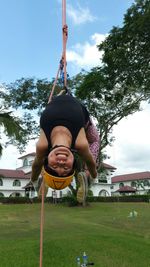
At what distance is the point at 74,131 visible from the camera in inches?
167

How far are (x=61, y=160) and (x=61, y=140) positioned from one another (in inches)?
10.9

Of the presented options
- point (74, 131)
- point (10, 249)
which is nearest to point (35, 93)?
point (10, 249)

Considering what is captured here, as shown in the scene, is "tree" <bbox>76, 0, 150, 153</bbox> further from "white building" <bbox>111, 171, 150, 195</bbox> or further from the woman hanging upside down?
"white building" <bbox>111, 171, 150, 195</bbox>

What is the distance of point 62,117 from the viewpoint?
4.22 metres

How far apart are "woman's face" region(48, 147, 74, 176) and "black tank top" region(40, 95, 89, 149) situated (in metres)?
0.33

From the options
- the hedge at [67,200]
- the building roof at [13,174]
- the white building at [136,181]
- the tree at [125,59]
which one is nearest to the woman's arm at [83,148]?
the tree at [125,59]

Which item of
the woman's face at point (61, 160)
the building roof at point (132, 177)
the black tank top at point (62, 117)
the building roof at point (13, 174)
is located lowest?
the woman's face at point (61, 160)

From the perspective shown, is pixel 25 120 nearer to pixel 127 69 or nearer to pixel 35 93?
pixel 35 93

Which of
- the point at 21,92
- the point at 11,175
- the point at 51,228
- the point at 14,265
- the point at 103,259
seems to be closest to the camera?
the point at 14,265

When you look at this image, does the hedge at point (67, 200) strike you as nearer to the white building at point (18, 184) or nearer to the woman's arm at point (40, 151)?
the white building at point (18, 184)

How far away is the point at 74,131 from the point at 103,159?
26.2 m

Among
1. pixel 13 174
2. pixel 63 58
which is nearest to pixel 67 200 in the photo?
pixel 63 58

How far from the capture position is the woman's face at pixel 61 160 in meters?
3.80

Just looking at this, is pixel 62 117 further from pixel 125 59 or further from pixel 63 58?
pixel 125 59
